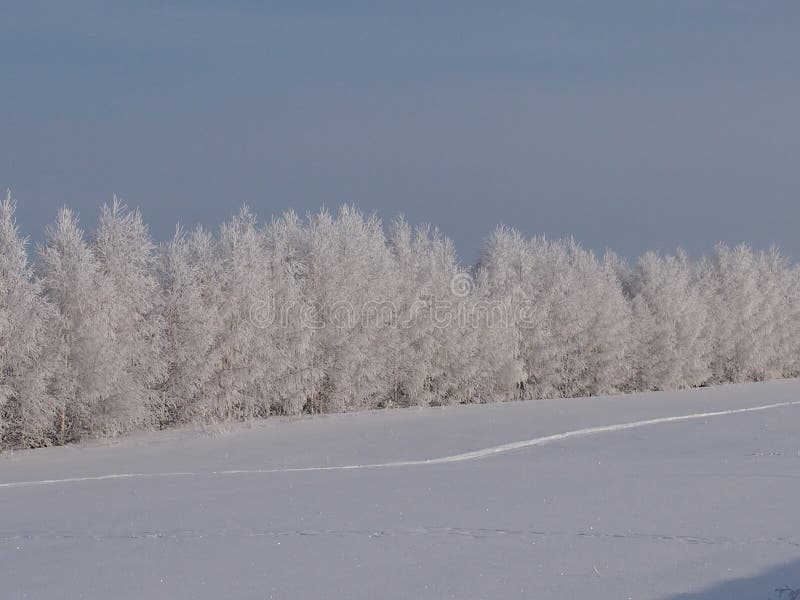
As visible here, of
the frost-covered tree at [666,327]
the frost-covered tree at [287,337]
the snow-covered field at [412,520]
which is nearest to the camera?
the snow-covered field at [412,520]

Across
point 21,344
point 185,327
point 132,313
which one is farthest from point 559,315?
point 21,344

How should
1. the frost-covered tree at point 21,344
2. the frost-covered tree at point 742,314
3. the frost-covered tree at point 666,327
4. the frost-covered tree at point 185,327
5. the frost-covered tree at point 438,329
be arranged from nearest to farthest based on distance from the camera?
1. the frost-covered tree at point 21,344
2. the frost-covered tree at point 185,327
3. the frost-covered tree at point 438,329
4. the frost-covered tree at point 666,327
5. the frost-covered tree at point 742,314

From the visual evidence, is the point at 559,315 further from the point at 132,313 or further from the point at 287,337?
the point at 132,313

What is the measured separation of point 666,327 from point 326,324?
1520 centimetres

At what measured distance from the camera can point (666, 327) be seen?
35531 mm

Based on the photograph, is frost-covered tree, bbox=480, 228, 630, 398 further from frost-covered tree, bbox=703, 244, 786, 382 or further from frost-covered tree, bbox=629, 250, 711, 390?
frost-covered tree, bbox=703, 244, 786, 382

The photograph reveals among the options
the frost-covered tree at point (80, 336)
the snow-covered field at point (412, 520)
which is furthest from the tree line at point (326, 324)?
the snow-covered field at point (412, 520)

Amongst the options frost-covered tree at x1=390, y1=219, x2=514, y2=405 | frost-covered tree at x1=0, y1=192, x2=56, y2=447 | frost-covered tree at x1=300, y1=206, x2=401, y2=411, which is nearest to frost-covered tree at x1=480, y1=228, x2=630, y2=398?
frost-covered tree at x1=390, y1=219, x2=514, y2=405

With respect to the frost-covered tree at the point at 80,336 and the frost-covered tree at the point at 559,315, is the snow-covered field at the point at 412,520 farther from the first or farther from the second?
the frost-covered tree at the point at 559,315

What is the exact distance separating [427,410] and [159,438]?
20.9 ft

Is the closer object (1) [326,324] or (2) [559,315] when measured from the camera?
(1) [326,324]

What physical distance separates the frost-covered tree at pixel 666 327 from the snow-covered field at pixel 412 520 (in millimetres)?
19707

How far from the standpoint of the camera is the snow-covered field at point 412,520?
6.50 metres

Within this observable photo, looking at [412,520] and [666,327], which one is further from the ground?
[666,327]
